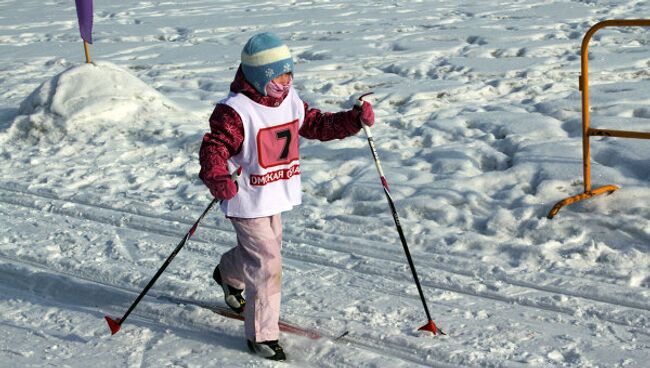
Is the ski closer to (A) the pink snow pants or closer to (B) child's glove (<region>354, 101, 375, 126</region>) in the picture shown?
(A) the pink snow pants

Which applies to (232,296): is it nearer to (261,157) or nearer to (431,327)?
(261,157)

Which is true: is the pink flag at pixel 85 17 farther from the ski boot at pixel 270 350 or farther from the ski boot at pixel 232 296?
the ski boot at pixel 270 350

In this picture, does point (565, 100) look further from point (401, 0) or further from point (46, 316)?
point (401, 0)

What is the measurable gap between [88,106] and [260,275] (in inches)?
177

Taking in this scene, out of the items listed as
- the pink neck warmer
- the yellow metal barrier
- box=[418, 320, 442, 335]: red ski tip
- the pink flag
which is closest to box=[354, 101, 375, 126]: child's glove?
the pink neck warmer

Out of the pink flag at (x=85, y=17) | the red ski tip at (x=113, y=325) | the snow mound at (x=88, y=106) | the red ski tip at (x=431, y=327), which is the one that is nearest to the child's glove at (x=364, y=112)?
the red ski tip at (x=431, y=327)

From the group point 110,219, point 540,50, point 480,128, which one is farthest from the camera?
point 540,50

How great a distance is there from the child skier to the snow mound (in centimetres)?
407

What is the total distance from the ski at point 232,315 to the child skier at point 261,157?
221 mm

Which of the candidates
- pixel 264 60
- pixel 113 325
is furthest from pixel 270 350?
pixel 264 60

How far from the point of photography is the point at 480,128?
741 centimetres

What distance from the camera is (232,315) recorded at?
181 inches

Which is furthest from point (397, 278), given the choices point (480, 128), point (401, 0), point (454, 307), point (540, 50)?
point (401, 0)

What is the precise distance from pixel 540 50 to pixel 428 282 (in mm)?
5627
